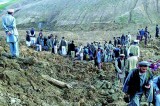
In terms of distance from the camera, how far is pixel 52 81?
12.5 meters

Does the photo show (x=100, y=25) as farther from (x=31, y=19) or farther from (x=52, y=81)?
(x=52, y=81)

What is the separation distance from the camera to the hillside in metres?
54.8

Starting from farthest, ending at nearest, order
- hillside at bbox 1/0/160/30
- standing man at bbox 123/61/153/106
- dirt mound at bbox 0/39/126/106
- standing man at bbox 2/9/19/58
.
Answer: hillside at bbox 1/0/160/30 < standing man at bbox 2/9/19/58 < dirt mound at bbox 0/39/126/106 < standing man at bbox 123/61/153/106

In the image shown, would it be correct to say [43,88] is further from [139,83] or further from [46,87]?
[139,83]

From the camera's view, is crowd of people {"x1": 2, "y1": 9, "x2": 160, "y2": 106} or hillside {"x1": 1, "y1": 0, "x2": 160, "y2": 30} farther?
hillside {"x1": 1, "y1": 0, "x2": 160, "y2": 30}

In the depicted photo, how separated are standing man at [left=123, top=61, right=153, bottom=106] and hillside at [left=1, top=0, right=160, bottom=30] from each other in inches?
1725

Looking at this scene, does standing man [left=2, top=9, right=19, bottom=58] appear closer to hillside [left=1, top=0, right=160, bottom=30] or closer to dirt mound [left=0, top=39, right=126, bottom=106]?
dirt mound [left=0, top=39, right=126, bottom=106]

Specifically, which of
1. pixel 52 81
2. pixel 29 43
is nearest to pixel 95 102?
pixel 52 81

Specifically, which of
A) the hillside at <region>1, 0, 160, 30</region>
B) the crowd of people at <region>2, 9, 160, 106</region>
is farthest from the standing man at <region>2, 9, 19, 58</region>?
the hillside at <region>1, 0, 160, 30</region>

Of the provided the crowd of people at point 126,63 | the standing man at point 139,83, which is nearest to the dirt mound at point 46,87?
the crowd of people at point 126,63

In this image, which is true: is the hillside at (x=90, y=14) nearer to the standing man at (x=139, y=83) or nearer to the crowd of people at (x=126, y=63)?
the crowd of people at (x=126, y=63)

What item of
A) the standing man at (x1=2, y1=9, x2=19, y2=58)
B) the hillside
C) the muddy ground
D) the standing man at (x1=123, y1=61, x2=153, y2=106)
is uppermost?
the hillside

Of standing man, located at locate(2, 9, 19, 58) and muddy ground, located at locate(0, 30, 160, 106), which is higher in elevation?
standing man, located at locate(2, 9, 19, 58)

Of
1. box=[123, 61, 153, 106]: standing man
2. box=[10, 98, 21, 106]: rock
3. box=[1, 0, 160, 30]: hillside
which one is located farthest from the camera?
box=[1, 0, 160, 30]: hillside
